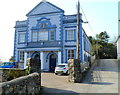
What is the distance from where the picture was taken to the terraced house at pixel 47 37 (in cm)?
2078

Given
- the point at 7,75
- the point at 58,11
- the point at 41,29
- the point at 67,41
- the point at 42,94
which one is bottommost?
the point at 42,94

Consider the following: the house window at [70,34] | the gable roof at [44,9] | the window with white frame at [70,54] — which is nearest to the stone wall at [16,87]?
the window with white frame at [70,54]

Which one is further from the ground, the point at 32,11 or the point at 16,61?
the point at 32,11

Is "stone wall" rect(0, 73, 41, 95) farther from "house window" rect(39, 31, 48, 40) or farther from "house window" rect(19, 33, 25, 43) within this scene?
"house window" rect(19, 33, 25, 43)

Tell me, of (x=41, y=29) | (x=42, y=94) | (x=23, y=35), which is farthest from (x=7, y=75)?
(x=23, y=35)

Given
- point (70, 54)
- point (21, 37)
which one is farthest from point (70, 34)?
point (21, 37)

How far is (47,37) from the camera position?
2209cm

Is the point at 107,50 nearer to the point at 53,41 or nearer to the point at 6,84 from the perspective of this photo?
the point at 53,41

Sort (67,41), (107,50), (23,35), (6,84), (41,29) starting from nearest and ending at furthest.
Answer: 1. (6,84)
2. (67,41)
3. (41,29)
4. (23,35)
5. (107,50)

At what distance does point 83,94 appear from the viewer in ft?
26.0

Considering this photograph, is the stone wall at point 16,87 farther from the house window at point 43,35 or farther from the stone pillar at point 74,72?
the house window at point 43,35

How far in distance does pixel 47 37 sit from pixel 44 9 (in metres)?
4.92

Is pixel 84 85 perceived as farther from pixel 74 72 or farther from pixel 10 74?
pixel 10 74

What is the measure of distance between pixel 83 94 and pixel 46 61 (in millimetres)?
14512
